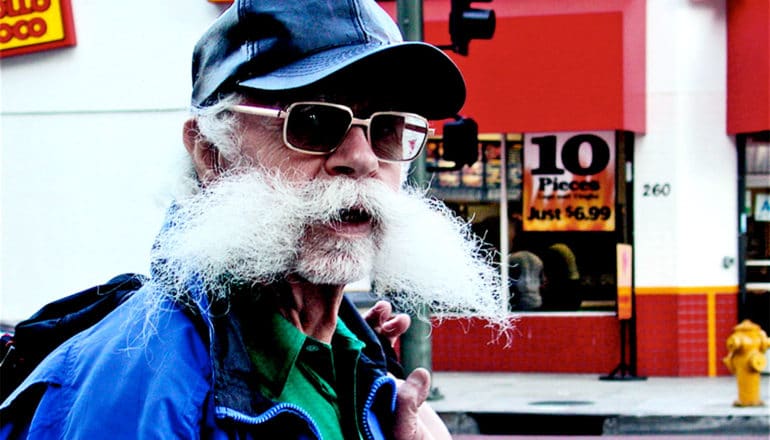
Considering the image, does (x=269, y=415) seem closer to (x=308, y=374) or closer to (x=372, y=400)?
(x=308, y=374)

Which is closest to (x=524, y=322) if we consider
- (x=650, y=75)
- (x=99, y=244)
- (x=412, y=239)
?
(x=650, y=75)

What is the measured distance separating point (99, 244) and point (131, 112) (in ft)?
4.41

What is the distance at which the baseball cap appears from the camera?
1.65 meters

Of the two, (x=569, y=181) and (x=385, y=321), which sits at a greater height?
(x=385, y=321)

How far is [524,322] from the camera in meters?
13.3

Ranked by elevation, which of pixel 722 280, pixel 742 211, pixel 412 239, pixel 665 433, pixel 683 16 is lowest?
pixel 665 433

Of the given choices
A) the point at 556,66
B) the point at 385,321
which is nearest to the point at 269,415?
the point at 385,321

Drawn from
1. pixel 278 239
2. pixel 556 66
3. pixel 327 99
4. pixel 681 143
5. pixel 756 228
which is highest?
pixel 556 66

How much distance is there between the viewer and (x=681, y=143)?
42.2ft

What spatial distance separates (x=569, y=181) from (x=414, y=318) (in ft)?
12.9

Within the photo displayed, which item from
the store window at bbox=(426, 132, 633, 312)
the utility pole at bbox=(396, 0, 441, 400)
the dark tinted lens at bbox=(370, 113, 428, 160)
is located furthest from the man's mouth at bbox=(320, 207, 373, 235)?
the store window at bbox=(426, 132, 633, 312)

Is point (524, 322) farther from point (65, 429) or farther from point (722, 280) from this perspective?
point (65, 429)

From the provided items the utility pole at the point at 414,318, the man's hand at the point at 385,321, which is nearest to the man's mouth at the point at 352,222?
the man's hand at the point at 385,321

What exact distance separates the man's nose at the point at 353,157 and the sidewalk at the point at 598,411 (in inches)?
358
